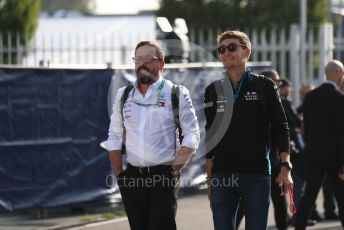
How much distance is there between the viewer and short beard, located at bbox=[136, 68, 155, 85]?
678 cm

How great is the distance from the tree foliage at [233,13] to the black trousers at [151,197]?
27.8m

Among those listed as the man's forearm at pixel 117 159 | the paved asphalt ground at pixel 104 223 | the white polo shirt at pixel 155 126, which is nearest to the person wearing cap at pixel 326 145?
the paved asphalt ground at pixel 104 223

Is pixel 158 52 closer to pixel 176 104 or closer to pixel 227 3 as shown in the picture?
pixel 176 104

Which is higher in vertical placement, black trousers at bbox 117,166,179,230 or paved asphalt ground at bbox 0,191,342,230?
black trousers at bbox 117,166,179,230

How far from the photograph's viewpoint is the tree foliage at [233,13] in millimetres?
34500

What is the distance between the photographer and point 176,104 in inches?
266

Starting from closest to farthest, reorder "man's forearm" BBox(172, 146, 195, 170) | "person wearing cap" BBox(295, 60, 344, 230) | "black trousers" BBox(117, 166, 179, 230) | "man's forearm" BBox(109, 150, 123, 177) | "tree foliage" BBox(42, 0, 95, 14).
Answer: "black trousers" BBox(117, 166, 179, 230) → "man's forearm" BBox(172, 146, 195, 170) → "man's forearm" BBox(109, 150, 123, 177) → "person wearing cap" BBox(295, 60, 344, 230) → "tree foliage" BBox(42, 0, 95, 14)

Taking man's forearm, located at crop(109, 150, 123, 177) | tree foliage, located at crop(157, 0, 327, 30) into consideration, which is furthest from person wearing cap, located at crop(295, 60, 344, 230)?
tree foliage, located at crop(157, 0, 327, 30)

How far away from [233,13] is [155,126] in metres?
28.4

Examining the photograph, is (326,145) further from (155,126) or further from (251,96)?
(155,126)

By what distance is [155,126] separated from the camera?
265 inches

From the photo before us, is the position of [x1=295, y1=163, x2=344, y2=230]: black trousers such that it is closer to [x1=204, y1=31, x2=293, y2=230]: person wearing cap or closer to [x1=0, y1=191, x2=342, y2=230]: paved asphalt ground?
[x1=0, y1=191, x2=342, y2=230]: paved asphalt ground

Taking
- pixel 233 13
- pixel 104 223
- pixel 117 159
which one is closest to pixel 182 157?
pixel 117 159

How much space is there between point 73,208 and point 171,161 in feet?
18.0
